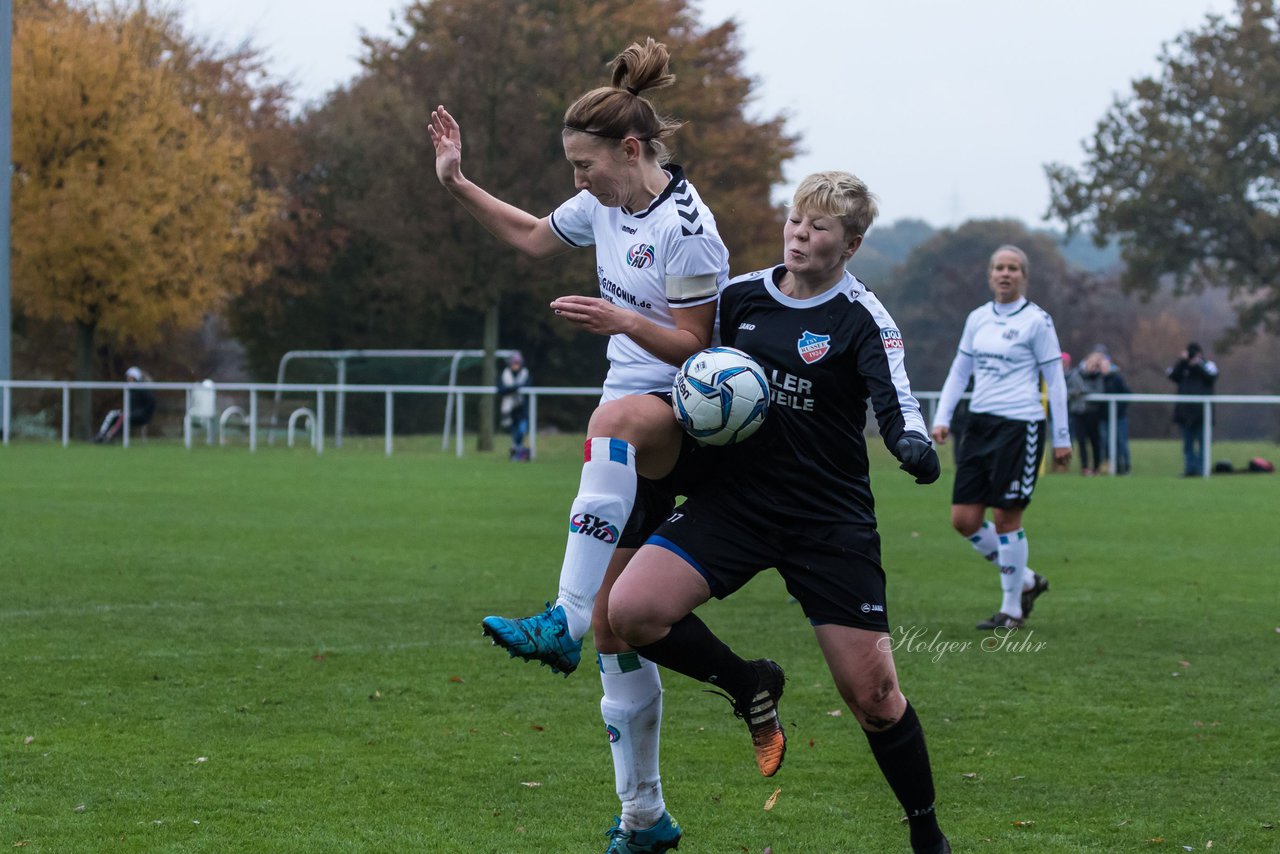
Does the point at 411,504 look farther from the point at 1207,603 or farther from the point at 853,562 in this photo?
the point at 853,562

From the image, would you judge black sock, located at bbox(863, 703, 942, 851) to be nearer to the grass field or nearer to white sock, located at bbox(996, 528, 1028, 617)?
the grass field

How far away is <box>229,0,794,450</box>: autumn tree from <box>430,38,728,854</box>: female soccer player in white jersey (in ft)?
74.3

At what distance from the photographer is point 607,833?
4711 mm

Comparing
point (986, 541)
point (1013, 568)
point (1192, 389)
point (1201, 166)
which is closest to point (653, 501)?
point (1013, 568)

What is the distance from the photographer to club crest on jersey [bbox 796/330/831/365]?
4504 mm

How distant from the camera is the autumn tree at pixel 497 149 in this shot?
1248 inches

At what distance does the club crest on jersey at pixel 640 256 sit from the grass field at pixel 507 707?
1.75 meters

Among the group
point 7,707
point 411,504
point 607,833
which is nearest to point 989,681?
point 607,833

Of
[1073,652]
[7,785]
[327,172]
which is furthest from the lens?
[327,172]

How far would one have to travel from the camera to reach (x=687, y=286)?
4.70 metres

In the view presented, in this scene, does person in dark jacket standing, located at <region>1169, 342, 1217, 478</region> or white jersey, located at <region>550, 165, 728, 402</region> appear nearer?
white jersey, located at <region>550, 165, 728, 402</region>

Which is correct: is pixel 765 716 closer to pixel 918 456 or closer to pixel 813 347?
pixel 918 456

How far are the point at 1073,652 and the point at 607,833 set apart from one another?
4.20 m

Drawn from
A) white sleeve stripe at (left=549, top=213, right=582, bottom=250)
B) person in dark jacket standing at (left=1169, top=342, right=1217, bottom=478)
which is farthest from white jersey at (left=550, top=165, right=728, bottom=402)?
person in dark jacket standing at (left=1169, top=342, right=1217, bottom=478)
